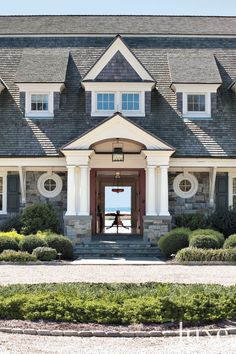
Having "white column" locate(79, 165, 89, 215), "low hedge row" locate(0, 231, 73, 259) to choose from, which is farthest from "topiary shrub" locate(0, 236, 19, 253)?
"white column" locate(79, 165, 89, 215)

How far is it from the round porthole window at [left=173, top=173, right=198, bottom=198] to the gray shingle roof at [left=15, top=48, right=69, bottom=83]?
20.8 ft

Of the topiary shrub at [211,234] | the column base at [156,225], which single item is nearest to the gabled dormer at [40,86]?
the column base at [156,225]

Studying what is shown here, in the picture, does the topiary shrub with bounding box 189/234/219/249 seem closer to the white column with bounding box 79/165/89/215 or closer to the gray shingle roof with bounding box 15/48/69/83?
the white column with bounding box 79/165/89/215

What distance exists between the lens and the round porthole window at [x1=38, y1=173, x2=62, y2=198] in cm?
2633

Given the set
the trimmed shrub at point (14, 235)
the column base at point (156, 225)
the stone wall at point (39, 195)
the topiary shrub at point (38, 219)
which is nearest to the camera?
the trimmed shrub at point (14, 235)

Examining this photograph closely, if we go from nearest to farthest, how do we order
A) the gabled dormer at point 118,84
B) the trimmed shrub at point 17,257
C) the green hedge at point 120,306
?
the green hedge at point 120,306 < the trimmed shrub at point 17,257 < the gabled dormer at point 118,84

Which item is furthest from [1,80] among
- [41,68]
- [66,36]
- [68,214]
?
[68,214]

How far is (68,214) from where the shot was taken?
2488 cm

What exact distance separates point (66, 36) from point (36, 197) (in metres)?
8.73

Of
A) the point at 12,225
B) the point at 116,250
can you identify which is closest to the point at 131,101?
the point at 116,250

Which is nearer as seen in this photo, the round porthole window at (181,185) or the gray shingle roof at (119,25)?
the round porthole window at (181,185)

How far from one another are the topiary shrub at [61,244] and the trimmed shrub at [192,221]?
5154 mm

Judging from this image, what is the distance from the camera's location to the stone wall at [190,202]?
26.3 meters

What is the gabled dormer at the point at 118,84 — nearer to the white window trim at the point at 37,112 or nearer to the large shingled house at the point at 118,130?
the large shingled house at the point at 118,130
